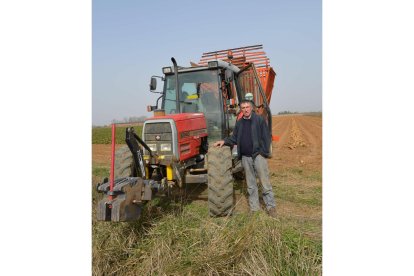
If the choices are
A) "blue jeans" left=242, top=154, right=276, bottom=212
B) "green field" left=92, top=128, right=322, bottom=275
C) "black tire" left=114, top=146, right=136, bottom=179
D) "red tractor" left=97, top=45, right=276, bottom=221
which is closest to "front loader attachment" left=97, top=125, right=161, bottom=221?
"red tractor" left=97, top=45, right=276, bottom=221

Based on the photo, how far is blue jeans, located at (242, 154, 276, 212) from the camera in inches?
175

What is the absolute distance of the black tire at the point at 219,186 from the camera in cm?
429

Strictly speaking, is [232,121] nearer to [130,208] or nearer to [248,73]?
[248,73]

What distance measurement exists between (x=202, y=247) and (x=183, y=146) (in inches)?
73.2

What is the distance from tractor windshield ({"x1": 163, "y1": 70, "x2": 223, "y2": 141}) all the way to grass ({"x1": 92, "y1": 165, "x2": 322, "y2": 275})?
194cm

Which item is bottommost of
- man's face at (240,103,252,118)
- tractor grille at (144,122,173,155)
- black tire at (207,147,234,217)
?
black tire at (207,147,234,217)

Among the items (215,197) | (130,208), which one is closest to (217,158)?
(215,197)

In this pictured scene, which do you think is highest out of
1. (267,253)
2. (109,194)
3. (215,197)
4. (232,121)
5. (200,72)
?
(200,72)

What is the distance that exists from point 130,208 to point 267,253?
1.51 m

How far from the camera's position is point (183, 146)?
466cm

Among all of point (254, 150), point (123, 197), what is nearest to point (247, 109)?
point (254, 150)

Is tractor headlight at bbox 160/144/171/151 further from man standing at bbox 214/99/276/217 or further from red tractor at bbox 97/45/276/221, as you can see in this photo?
man standing at bbox 214/99/276/217

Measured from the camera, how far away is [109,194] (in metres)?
3.02

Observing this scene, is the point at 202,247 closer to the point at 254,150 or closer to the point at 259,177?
the point at 259,177
